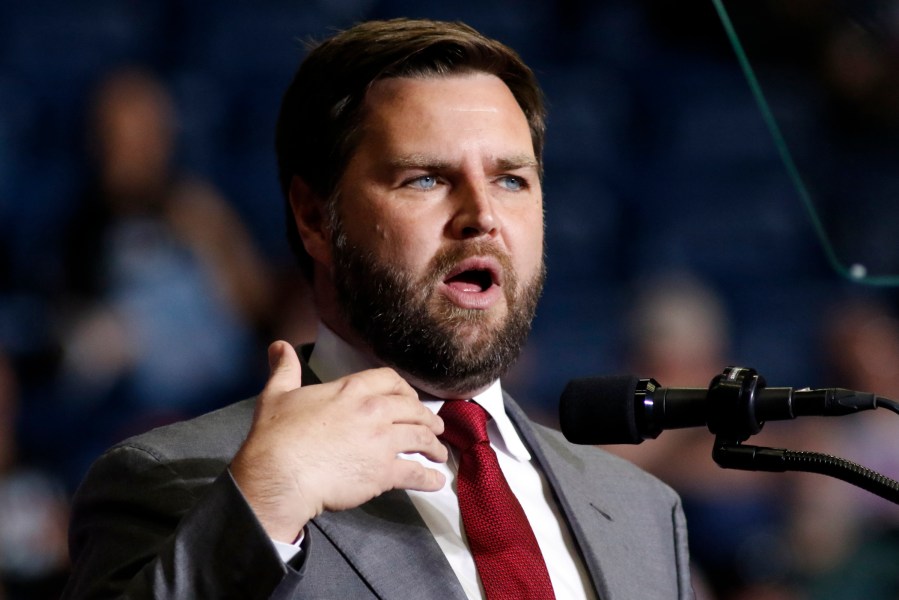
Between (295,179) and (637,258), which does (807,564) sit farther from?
(295,179)

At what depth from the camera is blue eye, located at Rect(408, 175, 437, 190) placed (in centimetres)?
154

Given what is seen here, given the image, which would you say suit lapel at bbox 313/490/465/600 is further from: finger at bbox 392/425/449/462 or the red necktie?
finger at bbox 392/425/449/462

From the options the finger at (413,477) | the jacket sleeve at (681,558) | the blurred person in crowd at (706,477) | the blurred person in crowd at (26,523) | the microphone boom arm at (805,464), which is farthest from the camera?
the blurred person in crowd at (706,477)

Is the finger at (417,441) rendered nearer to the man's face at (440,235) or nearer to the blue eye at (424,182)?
the man's face at (440,235)

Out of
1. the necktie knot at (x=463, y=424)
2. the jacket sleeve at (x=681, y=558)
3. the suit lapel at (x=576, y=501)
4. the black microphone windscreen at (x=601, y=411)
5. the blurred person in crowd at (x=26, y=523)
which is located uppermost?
the black microphone windscreen at (x=601, y=411)

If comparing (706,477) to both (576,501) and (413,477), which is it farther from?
(413,477)

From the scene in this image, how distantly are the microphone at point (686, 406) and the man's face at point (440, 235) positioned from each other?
27 centimetres

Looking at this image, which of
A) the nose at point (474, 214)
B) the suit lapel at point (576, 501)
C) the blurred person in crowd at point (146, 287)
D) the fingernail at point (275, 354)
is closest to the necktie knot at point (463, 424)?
the suit lapel at point (576, 501)

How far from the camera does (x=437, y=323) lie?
4.96ft

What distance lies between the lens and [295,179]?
173 centimetres

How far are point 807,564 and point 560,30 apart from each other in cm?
192

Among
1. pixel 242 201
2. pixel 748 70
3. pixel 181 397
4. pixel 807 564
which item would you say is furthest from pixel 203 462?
pixel 242 201

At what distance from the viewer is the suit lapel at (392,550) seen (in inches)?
52.7

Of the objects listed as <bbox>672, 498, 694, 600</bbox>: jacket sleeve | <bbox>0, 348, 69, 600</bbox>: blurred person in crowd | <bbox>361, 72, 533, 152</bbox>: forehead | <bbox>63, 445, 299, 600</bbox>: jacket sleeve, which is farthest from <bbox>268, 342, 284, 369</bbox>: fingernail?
<bbox>0, 348, 69, 600</bbox>: blurred person in crowd
